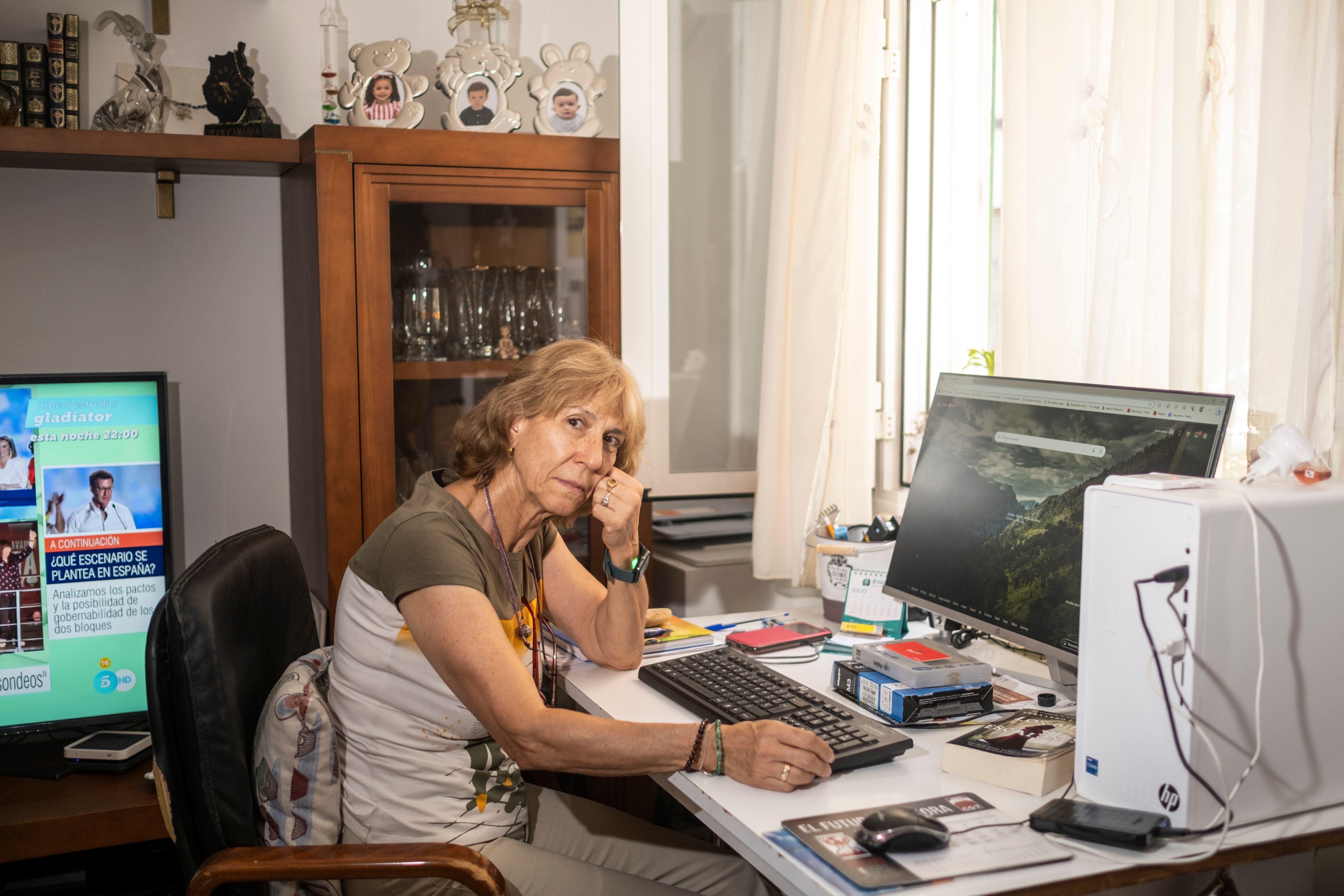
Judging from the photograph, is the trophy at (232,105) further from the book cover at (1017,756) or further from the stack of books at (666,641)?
the book cover at (1017,756)

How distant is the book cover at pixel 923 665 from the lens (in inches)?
55.7

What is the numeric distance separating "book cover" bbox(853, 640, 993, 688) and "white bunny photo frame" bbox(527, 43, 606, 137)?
134 centimetres

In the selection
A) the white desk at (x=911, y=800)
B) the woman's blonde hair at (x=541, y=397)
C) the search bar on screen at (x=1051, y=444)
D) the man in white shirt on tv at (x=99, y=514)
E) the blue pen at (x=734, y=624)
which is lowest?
the white desk at (x=911, y=800)

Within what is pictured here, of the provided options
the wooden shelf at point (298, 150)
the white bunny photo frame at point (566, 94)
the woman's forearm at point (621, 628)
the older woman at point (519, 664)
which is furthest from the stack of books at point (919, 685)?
the white bunny photo frame at point (566, 94)

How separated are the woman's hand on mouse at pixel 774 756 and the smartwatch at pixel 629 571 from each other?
0.48 metres

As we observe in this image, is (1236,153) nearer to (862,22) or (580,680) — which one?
(862,22)

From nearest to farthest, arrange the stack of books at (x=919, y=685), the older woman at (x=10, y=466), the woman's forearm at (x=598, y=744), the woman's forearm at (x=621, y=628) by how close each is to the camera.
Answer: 1. the woman's forearm at (x=598, y=744)
2. the stack of books at (x=919, y=685)
3. the woman's forearm at (x=621, y=628)
4. the older woman at (x=10, y=466)

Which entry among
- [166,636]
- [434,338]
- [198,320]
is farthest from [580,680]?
[198,320]

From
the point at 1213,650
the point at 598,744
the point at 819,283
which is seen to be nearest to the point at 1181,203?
the point at 1213,650

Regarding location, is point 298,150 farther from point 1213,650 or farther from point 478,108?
point 1213,650

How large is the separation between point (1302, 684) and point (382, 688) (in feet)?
3.74

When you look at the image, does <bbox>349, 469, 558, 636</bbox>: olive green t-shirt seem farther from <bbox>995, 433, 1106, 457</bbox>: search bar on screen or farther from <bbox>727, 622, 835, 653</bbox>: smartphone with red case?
<bbox>995, 433, 1106, 457</bbox>: search bar on screen

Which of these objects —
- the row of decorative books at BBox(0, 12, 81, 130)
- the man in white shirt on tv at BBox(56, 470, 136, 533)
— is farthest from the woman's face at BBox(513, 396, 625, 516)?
the row of decorative books at BBox(0, 12, 81, 130)

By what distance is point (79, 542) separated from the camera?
209 cm
